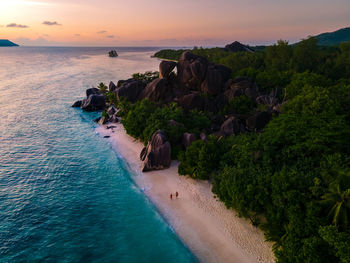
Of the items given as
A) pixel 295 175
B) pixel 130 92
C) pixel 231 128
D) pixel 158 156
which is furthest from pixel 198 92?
pixel 295 175

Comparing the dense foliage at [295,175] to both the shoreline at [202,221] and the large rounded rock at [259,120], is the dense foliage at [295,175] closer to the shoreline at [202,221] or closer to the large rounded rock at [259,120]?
the shoreline at [202,221]

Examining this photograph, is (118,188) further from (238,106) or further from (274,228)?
(238,106)

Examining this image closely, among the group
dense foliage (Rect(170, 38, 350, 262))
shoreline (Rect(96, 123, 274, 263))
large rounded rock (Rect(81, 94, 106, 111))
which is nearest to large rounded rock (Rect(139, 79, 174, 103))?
large rounded rock (Rect(81, 94, 106, 111))

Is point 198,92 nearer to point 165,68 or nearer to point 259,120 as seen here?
point 165,68

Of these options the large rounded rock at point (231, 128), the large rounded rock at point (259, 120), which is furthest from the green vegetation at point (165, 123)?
the large rounded rock at point (259, 120)

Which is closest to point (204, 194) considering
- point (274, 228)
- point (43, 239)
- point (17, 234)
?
point (274, 228)
